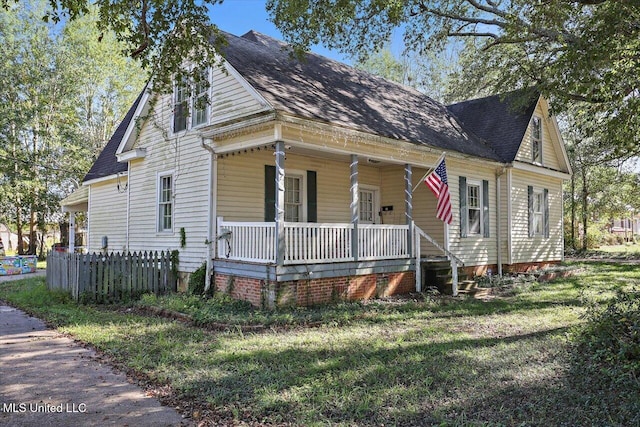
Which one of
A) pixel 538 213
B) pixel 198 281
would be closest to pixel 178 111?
Answer: pixel 198 281

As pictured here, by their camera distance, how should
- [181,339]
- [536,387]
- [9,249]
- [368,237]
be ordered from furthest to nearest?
[9,249], [368,237], [181,339], [536,387]

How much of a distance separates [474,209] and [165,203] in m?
9.52

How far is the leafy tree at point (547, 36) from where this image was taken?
761cm

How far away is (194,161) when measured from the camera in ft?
37.2

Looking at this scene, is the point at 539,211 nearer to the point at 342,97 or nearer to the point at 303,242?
the point at 342,97

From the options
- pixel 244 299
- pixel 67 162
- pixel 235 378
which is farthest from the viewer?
pixel 67 162

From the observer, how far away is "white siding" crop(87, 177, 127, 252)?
14.6 meters

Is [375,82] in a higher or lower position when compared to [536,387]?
higher

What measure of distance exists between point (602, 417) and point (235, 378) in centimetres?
363

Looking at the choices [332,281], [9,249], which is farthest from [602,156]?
[9,249]

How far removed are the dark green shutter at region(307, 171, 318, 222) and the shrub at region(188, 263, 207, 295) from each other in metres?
3.19

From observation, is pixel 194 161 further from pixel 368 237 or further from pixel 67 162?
pixel 67 162

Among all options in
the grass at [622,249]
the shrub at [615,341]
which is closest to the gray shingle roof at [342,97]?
the shrub at [615,341]

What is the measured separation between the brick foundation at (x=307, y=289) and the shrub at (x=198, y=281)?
399 millimetres
